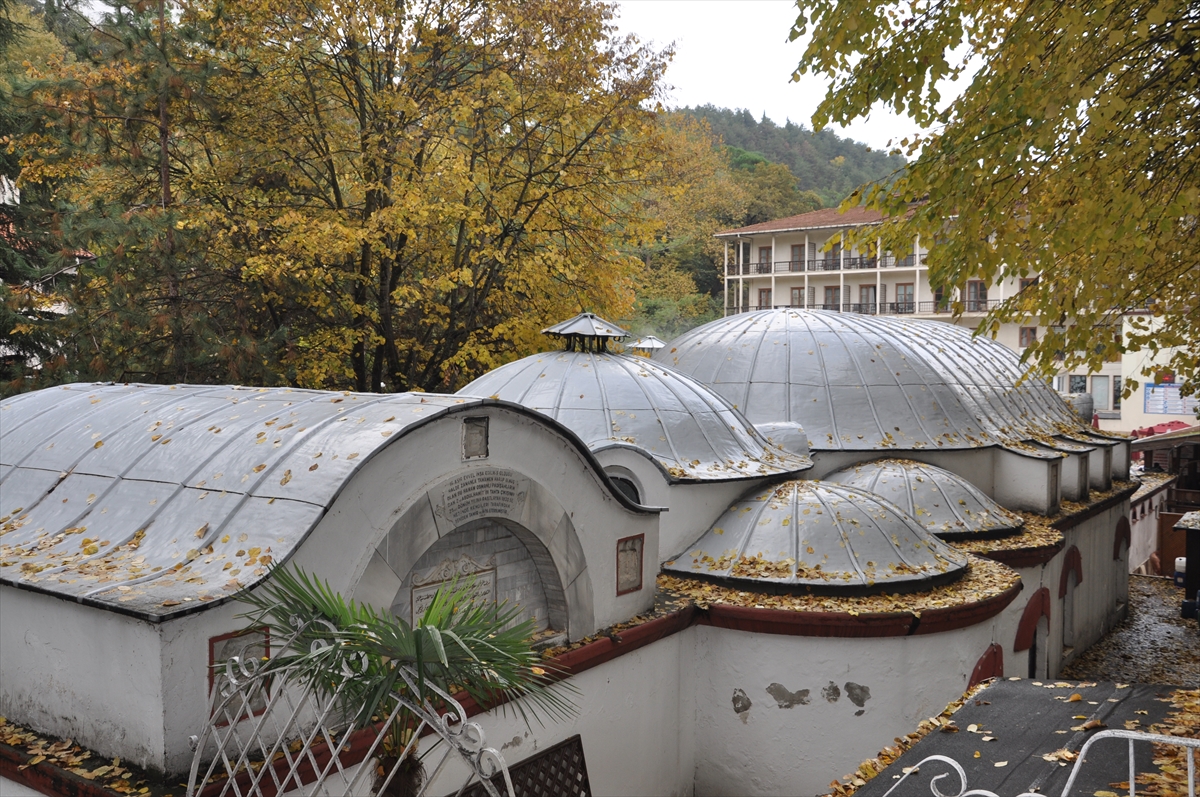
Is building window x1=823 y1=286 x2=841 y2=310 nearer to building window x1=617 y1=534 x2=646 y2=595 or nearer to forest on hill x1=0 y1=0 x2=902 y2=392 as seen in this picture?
forest on hill x1=0 y1=0 x2=902 y2=392

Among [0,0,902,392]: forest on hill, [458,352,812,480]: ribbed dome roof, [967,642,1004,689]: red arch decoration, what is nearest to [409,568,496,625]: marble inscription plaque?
[458,352,812,480]: ribbed dome roof

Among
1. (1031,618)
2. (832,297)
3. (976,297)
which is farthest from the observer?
(832,297)

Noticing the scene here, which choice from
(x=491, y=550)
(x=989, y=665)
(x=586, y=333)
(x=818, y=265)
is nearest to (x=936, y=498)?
(x=989, y=665)

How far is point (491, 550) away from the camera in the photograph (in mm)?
9008

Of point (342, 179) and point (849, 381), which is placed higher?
point (342, 179)

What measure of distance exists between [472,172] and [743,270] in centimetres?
3304

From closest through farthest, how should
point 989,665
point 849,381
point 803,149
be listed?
1. point 989,665
2. point 849,381
3. point 803,149

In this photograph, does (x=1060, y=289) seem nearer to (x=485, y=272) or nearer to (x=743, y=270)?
(x=485, y=272)

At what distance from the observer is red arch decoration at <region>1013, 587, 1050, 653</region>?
14180 mm

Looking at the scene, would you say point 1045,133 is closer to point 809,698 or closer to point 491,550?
point 491,550

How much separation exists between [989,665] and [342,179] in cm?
1521

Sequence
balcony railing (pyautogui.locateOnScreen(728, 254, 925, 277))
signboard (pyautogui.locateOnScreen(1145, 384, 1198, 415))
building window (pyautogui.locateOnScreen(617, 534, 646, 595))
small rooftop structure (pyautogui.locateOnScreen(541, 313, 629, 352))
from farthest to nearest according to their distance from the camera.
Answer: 1. balcony railing (pyautogui.locateOnScreen(728, 254, 925, 277))
2. signboard (pyautogui.locateOnScreen(1145, 384, 1198, 415))
3. small rooftop structure (pyautogui.locateOnScreen(541, 313, 629, 352))
4. building window (pyautogui.locateOnScreen(617, 534, 646, 595))

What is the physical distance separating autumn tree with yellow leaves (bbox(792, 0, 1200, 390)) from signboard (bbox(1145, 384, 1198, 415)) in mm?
38284

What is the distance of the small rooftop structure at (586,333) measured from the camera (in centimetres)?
1480
